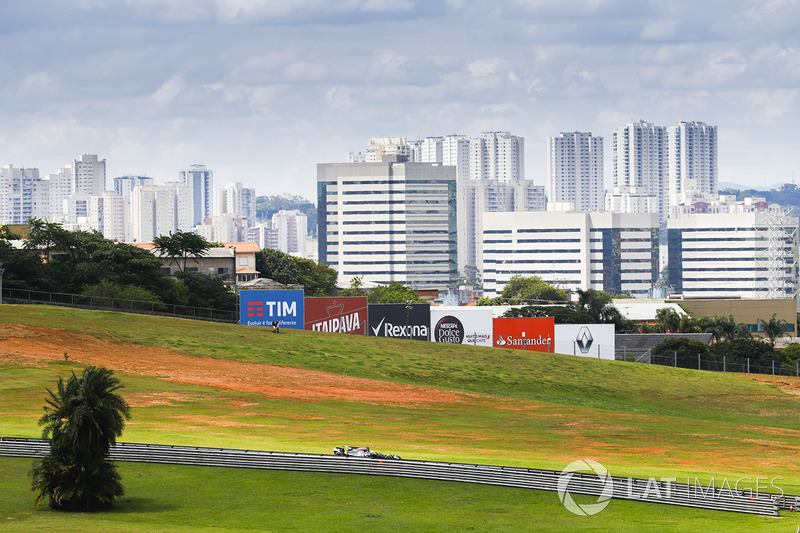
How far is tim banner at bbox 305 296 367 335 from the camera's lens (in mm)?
110500

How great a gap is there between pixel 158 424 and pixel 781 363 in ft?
261

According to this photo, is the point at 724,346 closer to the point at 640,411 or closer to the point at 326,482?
the point at 640,411

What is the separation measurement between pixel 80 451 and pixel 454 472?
15.8 meters

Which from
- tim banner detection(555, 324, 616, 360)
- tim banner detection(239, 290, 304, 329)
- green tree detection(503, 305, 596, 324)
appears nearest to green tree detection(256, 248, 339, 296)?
green tree detection(503, 305, 596, 324)

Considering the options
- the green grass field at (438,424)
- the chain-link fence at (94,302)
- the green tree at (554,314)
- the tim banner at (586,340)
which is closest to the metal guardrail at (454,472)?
the green grass field at (438,424)

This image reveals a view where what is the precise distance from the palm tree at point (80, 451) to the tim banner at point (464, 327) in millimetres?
74149

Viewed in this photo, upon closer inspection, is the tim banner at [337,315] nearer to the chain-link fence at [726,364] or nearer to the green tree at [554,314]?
the green tree at [554,314]

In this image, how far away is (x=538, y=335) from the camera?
112 metres

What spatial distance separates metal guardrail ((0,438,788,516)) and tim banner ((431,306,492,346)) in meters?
66.5

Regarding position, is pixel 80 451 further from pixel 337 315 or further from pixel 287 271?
pixel 287 271

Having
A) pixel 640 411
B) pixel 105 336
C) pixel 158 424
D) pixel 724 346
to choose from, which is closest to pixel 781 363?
pixel 724 346

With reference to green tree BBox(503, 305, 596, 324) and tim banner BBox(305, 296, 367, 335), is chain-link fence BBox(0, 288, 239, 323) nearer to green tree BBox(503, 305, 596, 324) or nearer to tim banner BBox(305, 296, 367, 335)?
tim banner BBox(305, 296, 367, 335)

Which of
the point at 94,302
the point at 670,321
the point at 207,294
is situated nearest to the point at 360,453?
the point at 94,302

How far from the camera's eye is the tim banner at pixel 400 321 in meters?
113
